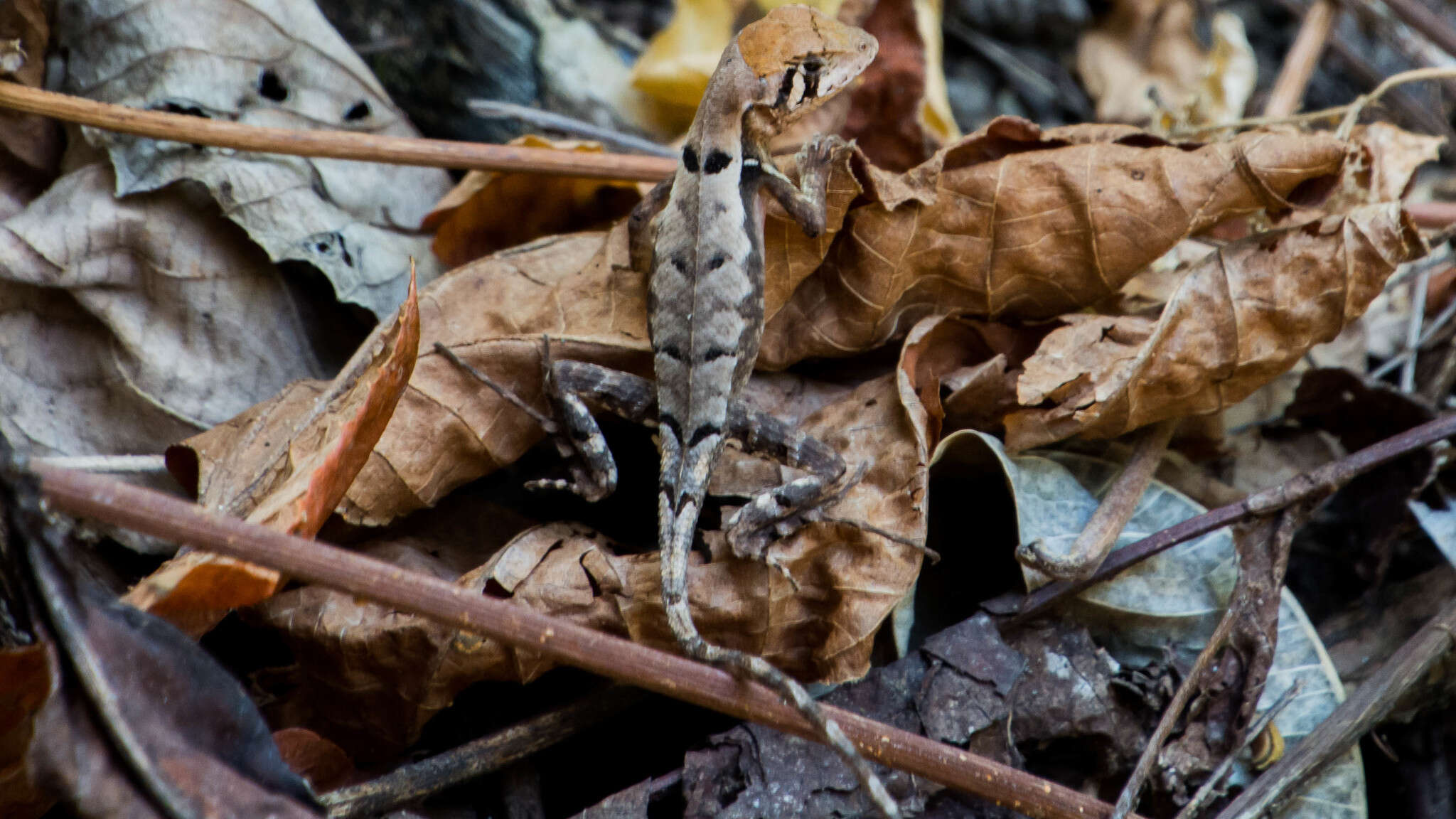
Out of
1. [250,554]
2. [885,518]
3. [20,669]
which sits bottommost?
[885,518]

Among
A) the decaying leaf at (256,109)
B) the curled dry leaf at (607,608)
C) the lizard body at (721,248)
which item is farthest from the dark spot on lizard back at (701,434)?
the decaying leaf at (256,109)

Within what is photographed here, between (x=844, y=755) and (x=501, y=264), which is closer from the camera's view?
(x=844, y=755)

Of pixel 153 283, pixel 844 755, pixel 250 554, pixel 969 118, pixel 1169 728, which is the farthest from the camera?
pixel 969 118

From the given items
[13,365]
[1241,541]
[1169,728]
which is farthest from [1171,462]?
[13,365]

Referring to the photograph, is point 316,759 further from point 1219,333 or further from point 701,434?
point 1219,333

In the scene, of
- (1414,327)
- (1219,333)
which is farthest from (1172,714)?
(1414,327)

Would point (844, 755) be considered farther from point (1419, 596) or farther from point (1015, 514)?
point (1419, 596)

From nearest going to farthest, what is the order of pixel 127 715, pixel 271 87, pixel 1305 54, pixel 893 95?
pixel 127 715
pixel 271 87
pixel 893 95
pixel 1305 54
